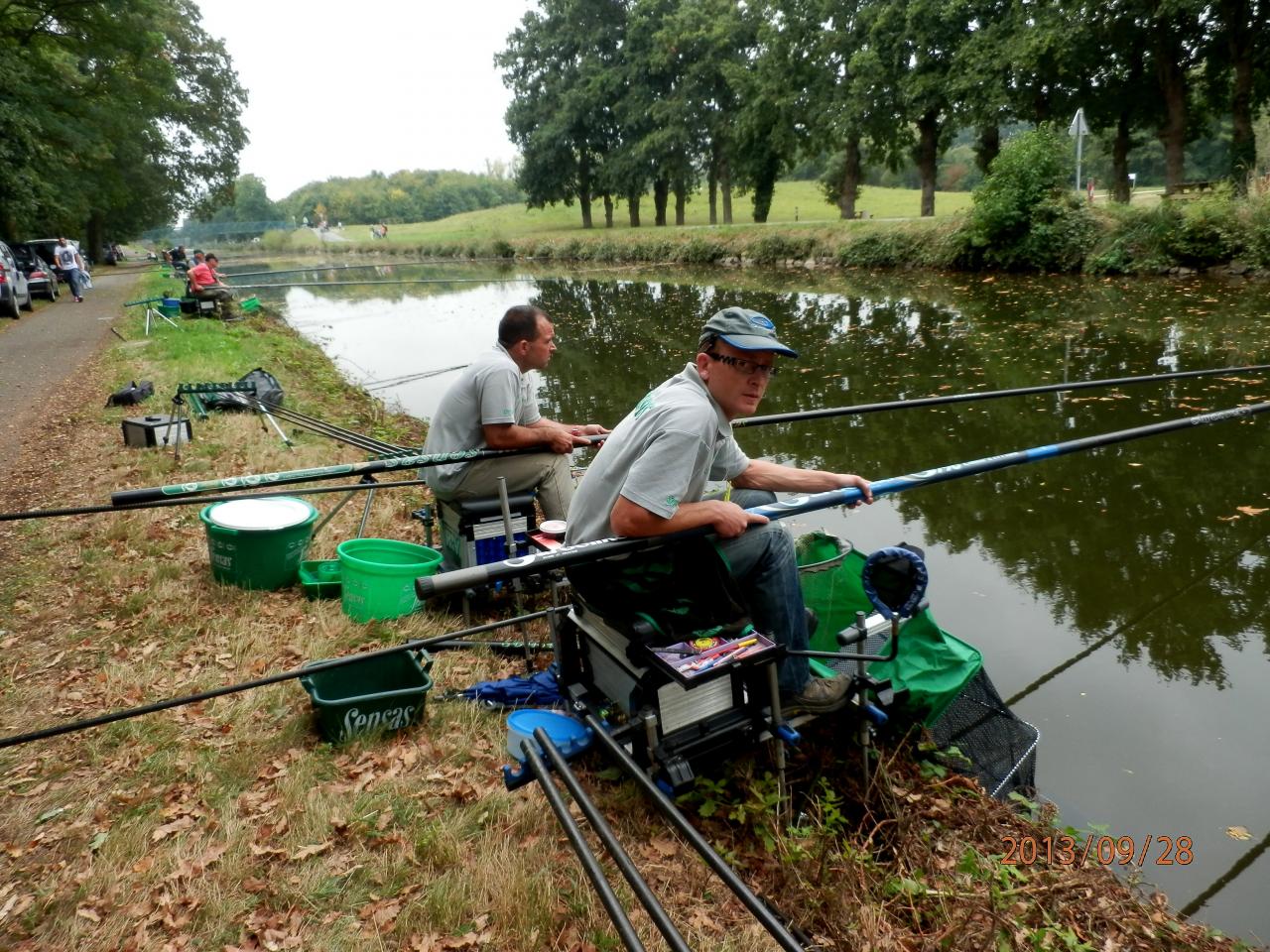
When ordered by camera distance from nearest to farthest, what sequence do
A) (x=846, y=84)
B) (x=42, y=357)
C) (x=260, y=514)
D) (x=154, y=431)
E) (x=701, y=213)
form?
(x=260, y=514), (x=154, y=431), (x=42, y=357), (x=846, y=84), (x=701, y=213)

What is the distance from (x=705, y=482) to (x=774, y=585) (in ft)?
1.41

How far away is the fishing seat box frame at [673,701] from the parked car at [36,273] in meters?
23.7

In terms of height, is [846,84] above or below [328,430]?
above

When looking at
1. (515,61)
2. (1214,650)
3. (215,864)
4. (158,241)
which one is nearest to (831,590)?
(1214,650)

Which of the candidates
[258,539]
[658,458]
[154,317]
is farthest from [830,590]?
[154,317]

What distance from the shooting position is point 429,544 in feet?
16.7

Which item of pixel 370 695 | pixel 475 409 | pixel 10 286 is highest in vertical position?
pixel 10 286

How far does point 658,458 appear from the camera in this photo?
2.67 metres

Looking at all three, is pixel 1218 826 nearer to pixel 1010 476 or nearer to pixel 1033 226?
pixel 1010 476

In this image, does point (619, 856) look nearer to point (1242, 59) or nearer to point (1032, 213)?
point (1032, 213)

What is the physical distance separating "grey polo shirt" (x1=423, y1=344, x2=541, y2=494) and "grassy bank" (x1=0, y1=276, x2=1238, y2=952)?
0.82 m

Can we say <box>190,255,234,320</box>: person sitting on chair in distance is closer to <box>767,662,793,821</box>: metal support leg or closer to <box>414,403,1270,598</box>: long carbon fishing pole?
<box>414,403,1270,598</box>: long carbon fishing pole

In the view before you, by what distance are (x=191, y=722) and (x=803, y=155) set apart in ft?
128

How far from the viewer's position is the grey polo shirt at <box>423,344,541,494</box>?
4.46m
